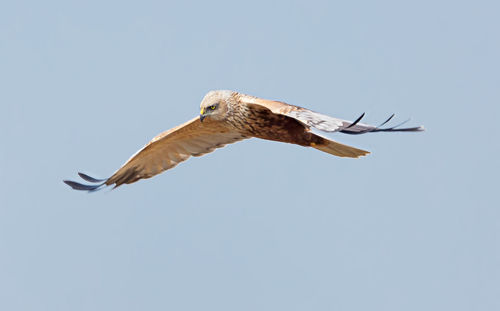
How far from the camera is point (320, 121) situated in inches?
369

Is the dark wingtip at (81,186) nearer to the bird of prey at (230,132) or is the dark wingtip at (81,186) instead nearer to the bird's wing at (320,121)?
the bird of prey at (230,132)

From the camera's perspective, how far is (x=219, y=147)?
42.0ft

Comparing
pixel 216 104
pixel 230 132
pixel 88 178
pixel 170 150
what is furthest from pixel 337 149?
pixel 88 178

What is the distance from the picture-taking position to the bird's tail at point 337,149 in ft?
36.2

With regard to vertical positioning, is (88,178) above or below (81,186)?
above

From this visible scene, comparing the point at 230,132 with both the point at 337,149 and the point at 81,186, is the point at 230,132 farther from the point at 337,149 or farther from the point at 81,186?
the point at 81,186

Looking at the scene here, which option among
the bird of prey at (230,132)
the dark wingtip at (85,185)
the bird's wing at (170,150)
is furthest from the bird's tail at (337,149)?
the dark wingtip at (85,185)

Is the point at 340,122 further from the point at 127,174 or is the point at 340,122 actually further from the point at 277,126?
the point at 127,174

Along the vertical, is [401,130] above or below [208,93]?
below

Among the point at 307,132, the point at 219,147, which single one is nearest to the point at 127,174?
the point at 219,147

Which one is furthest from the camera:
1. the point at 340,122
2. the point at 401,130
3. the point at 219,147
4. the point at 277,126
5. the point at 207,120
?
the point at 219,147

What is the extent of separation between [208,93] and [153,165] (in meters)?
2.33

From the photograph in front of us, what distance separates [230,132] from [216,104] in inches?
64.1

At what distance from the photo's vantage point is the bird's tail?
434 inches
